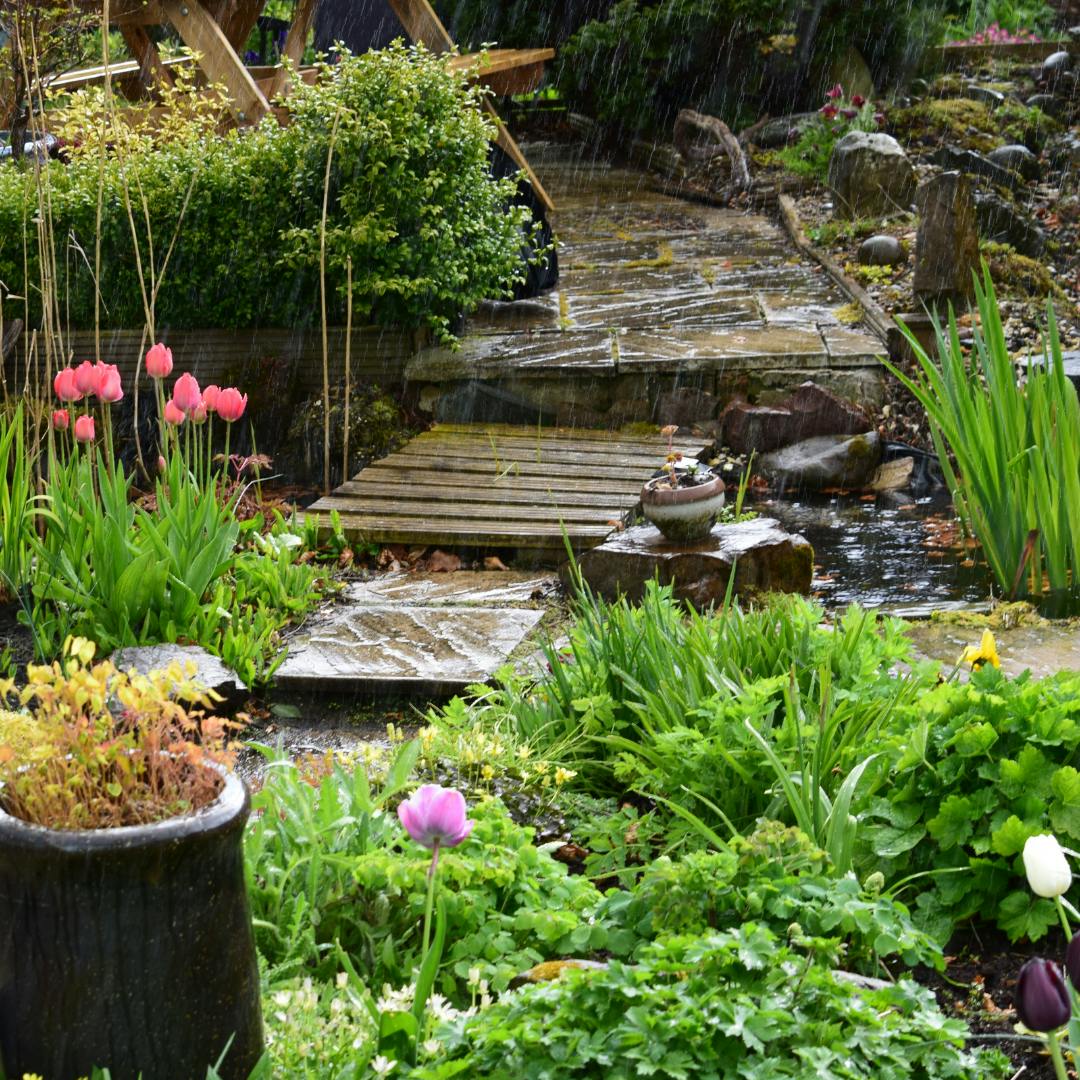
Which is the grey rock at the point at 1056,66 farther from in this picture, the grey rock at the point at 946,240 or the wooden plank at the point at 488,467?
the wooden plank at the point at 488,467

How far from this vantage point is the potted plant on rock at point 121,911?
1.79 m

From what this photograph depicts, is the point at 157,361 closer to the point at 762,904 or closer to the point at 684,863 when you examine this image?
the point at 684,863

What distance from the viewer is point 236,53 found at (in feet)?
33.1

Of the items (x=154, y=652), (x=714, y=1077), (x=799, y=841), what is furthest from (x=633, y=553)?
(x=714, y=1077)

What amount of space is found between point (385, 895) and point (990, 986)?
1.11m

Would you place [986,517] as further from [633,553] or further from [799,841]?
[799,841]

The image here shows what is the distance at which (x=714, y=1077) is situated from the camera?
181cm

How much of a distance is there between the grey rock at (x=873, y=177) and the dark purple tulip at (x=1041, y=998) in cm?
1053

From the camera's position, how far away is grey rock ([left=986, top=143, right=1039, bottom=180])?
12531mm

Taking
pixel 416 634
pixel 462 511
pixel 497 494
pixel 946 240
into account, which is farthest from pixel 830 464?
pixel 416 634

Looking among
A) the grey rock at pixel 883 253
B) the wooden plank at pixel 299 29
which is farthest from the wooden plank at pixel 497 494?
the wooden plank at pixel 299 29

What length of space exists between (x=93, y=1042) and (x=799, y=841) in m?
1.19

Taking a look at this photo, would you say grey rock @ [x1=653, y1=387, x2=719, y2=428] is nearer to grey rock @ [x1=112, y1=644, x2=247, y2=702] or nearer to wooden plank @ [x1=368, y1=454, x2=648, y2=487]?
wooden plank @ [x1=368, y1=454, x2=648, y2=487]

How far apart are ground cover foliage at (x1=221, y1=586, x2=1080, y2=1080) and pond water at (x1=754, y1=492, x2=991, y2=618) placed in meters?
1.77
